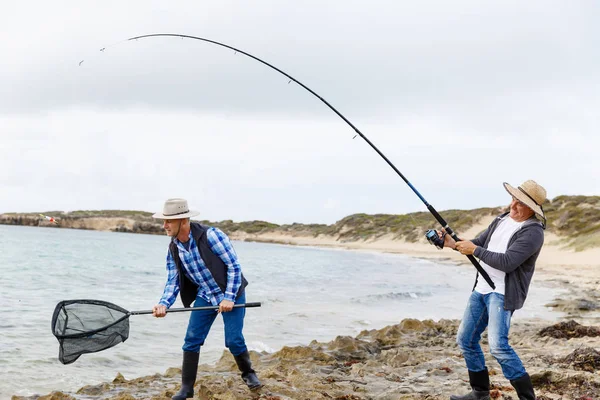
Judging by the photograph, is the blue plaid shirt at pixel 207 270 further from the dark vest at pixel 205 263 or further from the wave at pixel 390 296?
the wave at pixel 390 296

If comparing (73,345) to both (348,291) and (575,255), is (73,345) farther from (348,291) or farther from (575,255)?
(575,255)

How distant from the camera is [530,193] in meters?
4.48

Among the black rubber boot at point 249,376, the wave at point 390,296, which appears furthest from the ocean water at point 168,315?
the black rubber boot at point 249,376

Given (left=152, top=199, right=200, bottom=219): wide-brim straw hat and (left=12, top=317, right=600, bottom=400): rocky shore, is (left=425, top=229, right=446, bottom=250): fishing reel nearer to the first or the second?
(left=12, top=317, right=600, bottom=400): rocky shore

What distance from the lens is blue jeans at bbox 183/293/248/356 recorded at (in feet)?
16.5

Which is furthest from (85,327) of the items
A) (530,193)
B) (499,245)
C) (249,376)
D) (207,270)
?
(530,193)

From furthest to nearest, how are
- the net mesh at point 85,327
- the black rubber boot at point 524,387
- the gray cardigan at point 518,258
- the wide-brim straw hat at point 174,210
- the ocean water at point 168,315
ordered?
the ocean water at point 168,315 < the net mesh at point 85,327 < the wide-brim straw hat at point 174,210 < the black rubber boot at point 524,387 < the gray cardigan at point 518,258

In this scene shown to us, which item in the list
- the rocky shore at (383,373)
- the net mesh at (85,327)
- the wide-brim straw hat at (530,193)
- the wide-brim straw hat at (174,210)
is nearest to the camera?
the wide-brim straw hat at (530,193)

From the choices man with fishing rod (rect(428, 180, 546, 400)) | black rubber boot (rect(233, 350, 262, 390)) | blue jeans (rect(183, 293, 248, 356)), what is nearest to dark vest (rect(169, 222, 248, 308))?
blue jeans (rect(183, 293, 248, 356))

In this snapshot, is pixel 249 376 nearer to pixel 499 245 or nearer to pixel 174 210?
pixel 174 210

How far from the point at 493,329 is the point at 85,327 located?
10.9 feet

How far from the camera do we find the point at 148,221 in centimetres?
10388

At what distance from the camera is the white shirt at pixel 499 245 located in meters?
4.50

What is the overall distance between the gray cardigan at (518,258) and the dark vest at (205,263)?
6.84ft
